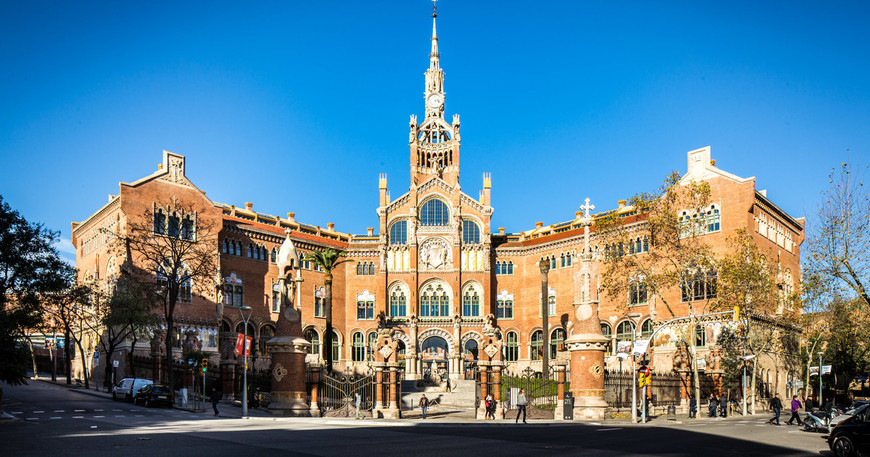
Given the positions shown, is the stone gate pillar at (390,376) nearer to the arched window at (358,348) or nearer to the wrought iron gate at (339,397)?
the wrought iron gate at (339,397)

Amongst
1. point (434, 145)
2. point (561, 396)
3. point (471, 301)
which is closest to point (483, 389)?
point (561, 396)

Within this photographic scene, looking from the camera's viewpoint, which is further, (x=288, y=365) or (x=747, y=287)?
(x=747, y=287)

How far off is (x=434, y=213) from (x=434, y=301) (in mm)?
8929

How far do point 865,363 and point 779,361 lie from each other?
49.0ft

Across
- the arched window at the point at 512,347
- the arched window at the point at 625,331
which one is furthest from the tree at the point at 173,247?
the arched window at the point at 625,331

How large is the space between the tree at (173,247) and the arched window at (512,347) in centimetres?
2829

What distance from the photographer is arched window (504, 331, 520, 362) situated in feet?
234

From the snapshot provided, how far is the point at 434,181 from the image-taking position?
7450 cm

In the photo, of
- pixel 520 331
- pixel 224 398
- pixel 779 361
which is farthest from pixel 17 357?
pixel 779 361

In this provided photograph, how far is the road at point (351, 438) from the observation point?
20047 millimetres

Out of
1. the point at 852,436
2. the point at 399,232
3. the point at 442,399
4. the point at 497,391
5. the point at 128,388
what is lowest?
the point at 442,399

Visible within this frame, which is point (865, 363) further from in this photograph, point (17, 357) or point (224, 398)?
point (17, 357)

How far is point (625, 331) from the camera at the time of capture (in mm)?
63250

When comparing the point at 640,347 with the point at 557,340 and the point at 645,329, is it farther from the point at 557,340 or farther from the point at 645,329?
Result: the point at 557,340
